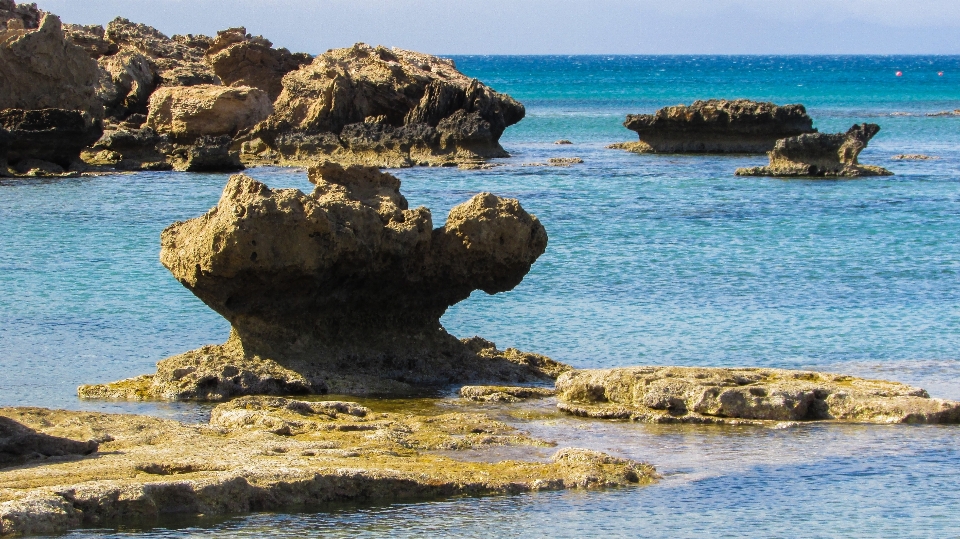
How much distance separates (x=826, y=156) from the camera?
132ft

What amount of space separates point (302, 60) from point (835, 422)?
54049 millimetres

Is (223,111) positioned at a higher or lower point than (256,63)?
lower

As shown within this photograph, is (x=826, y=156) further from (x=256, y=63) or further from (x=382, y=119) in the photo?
(x=256, y=63)

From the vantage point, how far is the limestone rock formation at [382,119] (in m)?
46.5

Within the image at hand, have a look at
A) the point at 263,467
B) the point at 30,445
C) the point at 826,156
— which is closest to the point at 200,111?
the point at 826,156

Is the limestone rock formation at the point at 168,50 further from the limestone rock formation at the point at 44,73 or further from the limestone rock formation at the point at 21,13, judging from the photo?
the limestone rock formation at the point at 44,73

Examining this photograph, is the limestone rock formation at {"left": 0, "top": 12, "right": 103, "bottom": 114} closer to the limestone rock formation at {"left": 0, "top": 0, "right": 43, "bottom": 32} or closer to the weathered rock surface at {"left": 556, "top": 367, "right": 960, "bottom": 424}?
the limestone rock formation at {"left": 0, "top": 0, "right": 43, "bottom": 32}

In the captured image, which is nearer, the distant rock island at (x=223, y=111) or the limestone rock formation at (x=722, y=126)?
the distant rock island at (x=223, y=111)

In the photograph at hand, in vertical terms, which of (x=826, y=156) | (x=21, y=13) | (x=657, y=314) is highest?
(x=21, y=13)

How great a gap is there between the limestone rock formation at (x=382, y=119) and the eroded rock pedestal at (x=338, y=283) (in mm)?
30806

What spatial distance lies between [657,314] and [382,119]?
104 feet

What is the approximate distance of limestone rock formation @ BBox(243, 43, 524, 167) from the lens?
4650 centimetres

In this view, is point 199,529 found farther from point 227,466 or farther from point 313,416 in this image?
point 313,416

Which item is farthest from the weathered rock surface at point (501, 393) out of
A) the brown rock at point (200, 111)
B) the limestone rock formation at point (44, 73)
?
the brown rock at point (200, 111)
